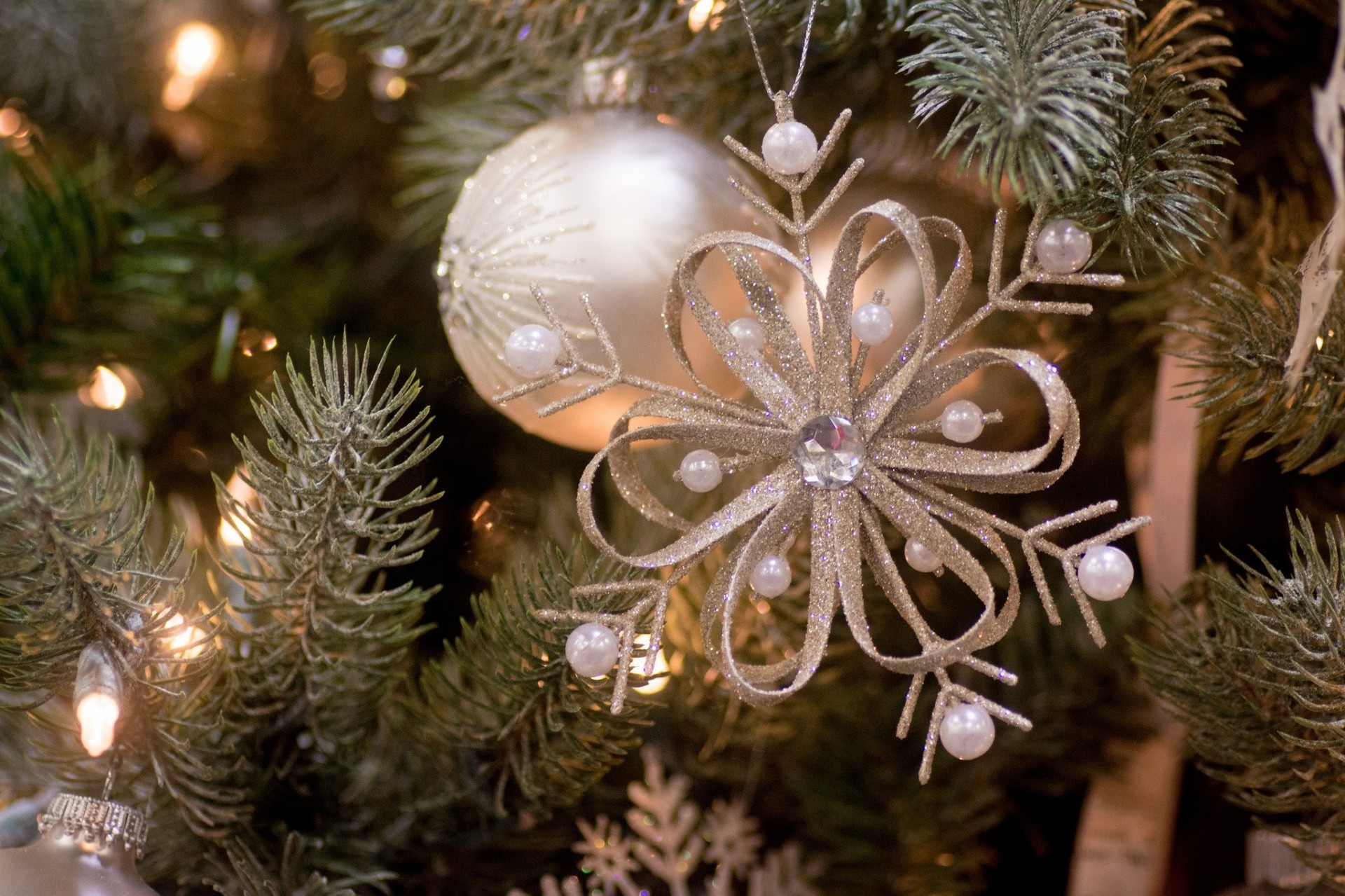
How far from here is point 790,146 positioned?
39cm

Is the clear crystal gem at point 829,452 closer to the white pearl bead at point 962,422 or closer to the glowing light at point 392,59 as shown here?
the white pearl bead at point 962,422

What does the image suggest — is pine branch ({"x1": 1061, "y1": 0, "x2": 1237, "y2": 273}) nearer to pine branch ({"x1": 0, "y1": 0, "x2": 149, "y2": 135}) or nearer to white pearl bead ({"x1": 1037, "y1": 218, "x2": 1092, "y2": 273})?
white pearl bead ({"x1": 1037, "y1": 218, "x2": 1092, "y2": 273})

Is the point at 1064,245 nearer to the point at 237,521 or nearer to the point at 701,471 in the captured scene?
the point at 701,471

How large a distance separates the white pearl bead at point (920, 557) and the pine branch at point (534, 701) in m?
0.12

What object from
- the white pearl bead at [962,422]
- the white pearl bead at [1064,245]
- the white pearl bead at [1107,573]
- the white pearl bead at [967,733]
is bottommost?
the white pearl bead at [967,733]

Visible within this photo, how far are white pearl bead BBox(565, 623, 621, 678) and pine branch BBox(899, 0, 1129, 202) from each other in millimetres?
205

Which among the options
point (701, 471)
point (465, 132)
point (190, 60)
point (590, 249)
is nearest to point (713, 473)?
point (701, 471)

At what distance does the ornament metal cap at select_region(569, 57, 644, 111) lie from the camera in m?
0.50

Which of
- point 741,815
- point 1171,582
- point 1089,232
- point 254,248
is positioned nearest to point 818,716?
point 741,815

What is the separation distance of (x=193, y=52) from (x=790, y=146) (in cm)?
54

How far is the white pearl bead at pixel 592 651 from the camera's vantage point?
1.22 feet

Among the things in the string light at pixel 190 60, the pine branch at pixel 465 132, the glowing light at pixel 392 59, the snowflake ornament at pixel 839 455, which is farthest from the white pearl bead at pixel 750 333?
the string light at pixel 190 60

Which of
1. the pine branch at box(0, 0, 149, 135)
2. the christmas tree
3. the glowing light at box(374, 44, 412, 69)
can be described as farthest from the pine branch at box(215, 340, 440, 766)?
the pine branch at box(0, 0, 149, 135)

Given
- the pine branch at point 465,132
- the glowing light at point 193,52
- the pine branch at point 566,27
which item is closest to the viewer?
the pine branch at point 566,27
